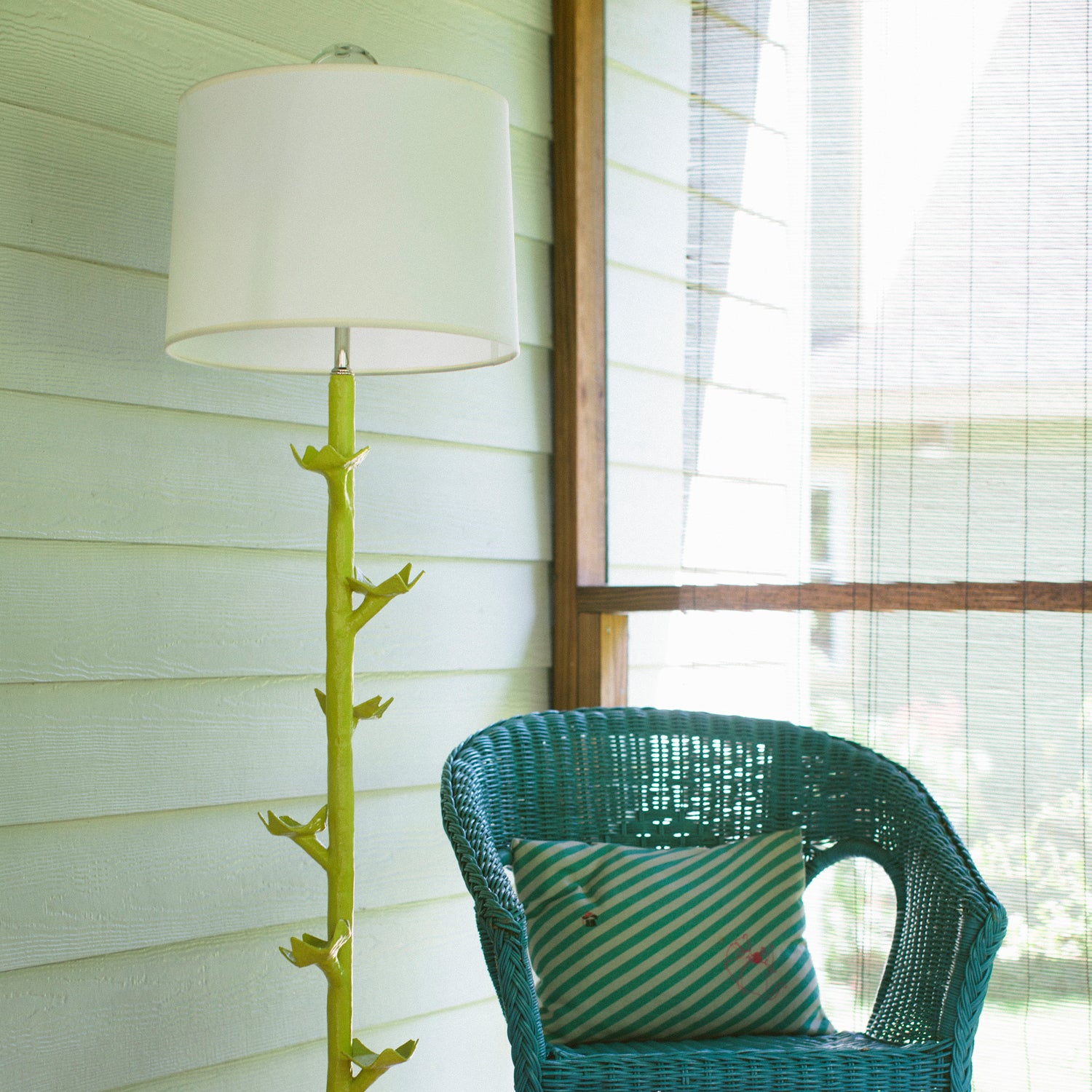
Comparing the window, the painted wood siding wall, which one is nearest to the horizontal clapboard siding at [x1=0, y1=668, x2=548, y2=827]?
the painted wood siding wall

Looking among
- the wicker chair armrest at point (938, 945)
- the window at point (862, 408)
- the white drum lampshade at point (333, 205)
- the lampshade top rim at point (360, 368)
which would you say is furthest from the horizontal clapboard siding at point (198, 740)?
the wicker chair armrest at point (938, 945)

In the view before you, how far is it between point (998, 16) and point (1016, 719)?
991 millimetres

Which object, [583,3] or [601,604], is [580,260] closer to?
[583,3]

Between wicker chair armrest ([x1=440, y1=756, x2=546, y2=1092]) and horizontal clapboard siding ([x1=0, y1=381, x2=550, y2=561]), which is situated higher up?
horizontal clapboard siding ([x1=0, y1=381, x2=550, y2=561])

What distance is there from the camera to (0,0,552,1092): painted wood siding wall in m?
1.49

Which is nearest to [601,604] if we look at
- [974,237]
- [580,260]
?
[580,260]

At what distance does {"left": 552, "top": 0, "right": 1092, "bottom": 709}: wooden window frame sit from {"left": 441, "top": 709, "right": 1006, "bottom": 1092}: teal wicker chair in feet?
1.00

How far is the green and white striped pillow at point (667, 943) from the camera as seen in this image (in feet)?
4.96

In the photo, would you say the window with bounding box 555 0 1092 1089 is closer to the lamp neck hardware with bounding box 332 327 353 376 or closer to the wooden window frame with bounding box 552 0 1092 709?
the wooden window frame with bounding box 552 0 1092 709

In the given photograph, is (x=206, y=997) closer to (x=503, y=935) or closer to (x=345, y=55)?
(x=503, y=935)

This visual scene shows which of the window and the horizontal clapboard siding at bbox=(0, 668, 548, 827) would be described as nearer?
the horizontal clapboard siding at bbox=(0, 668, 548, 827)

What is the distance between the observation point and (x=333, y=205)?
1.18 meters

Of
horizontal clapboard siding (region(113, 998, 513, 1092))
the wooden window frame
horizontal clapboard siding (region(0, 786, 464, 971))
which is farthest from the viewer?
the wooden window frame

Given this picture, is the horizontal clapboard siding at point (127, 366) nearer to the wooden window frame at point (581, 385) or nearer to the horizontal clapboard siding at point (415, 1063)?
the wooden window frame at point (581, 385)
